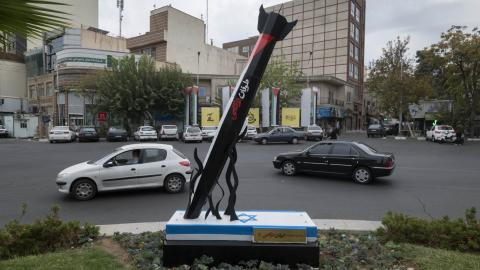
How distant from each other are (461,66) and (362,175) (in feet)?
108

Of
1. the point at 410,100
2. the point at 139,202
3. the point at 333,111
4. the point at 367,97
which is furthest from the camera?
the point at 367,97

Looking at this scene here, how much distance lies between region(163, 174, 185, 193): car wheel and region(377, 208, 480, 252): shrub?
6.10 metres

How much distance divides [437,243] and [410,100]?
40.6 m

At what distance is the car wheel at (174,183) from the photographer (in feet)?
33.5

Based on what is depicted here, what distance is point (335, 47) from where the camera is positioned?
209ft

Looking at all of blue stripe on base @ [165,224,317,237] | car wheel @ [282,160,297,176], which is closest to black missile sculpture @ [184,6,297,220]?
blue stripe on base @ [165,224,317,237]

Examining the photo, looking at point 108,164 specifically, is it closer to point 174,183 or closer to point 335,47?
point 174,183

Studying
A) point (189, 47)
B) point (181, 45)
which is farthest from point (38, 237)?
point (189, 47)

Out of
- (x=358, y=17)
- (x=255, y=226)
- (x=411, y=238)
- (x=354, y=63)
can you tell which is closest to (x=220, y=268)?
(x=255, y=226)

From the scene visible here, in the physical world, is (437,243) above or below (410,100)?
below

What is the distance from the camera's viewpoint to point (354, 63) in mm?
66188

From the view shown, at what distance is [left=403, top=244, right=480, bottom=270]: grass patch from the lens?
4441 mm

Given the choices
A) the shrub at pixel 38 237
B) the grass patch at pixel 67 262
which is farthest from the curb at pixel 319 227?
the grass patch at pixel 67 262

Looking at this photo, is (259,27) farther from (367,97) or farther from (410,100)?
(367,97)
